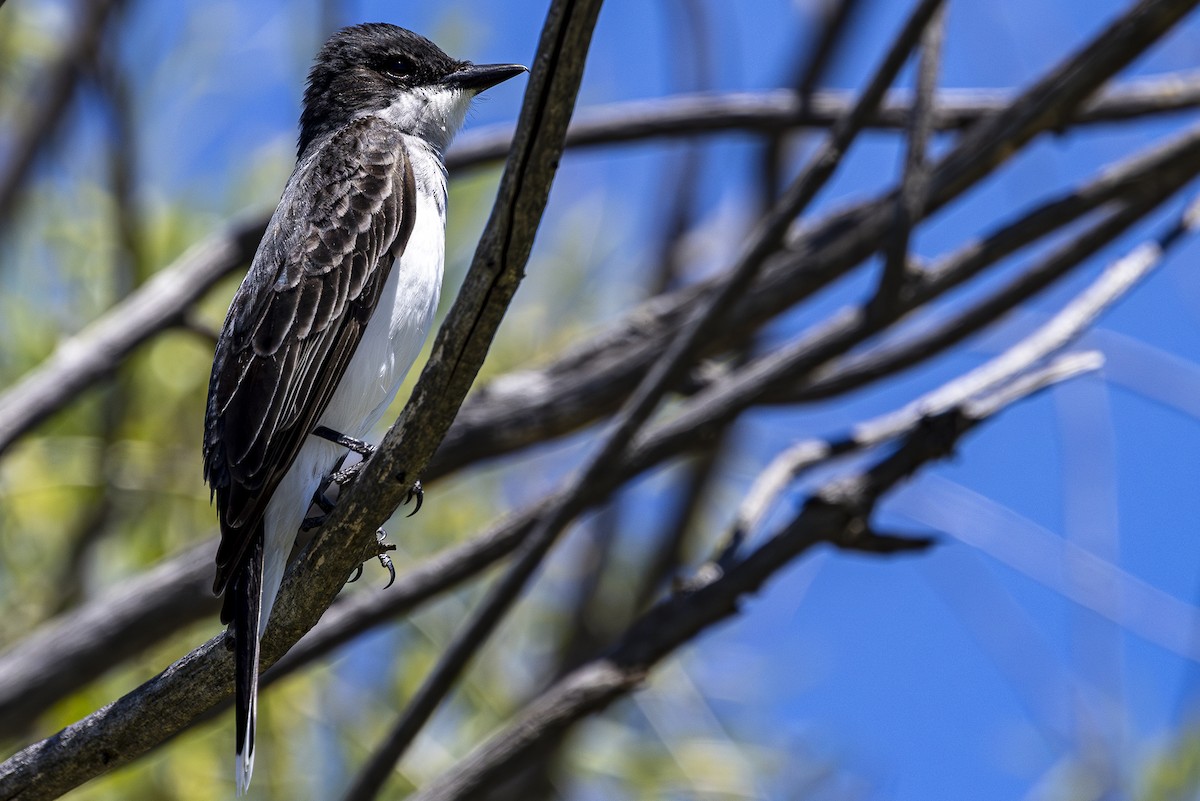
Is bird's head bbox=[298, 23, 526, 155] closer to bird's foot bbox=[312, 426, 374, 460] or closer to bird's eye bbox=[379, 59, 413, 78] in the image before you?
bird's eye bbox=[379, 59, 413, 78]

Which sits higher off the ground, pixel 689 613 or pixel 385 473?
pixel 385 473

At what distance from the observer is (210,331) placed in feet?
16.9

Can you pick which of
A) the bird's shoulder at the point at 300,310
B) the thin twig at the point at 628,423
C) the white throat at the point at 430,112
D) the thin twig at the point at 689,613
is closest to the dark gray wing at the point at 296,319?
the bird's shoulder at the point at 300,310

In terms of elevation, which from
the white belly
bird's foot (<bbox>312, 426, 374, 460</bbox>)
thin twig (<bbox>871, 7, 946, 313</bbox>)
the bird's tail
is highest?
thin twig (<bbox>871, 7, 946, 313</bbox>)

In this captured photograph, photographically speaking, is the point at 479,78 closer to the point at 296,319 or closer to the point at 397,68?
the point at 397,68

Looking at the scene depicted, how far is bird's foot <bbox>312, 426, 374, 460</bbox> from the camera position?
3.66 metres

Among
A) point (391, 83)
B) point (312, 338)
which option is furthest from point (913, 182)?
point (312, 338)

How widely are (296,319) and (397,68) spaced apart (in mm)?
1517

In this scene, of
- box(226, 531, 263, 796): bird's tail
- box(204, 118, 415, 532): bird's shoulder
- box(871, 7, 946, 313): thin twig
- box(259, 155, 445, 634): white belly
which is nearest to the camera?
box(226, 531, 263, 796): bird's tail

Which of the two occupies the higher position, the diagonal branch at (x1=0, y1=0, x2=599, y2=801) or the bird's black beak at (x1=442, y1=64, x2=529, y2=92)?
the bird's black beak at (x1=442, y1=64, x2=529, y2=92)

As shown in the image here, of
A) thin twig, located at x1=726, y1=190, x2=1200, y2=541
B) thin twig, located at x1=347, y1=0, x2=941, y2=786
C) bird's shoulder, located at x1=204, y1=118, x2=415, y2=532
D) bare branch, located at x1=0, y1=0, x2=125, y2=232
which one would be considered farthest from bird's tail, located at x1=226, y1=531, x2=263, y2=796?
bare branch, located at x1=0, y1=0, x2=125, y2=232

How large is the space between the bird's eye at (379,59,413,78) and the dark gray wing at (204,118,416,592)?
777mm

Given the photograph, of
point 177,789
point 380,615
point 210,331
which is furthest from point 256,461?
point 177,789

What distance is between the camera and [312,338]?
374cm
